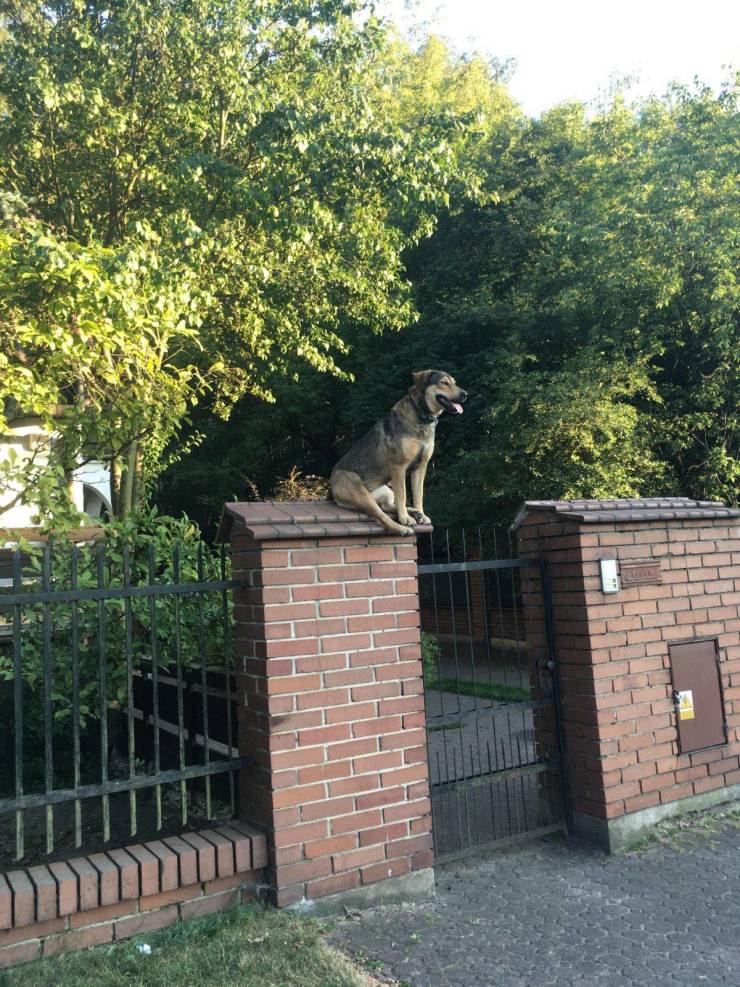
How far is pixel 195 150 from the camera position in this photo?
10086 millimetres

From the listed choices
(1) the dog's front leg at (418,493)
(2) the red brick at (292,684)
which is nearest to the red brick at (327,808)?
(2) the red brick at (292,684)

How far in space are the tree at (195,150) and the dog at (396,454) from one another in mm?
4005

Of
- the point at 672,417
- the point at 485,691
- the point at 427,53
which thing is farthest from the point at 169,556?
the point at 427,53

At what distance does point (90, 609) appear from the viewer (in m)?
5.09

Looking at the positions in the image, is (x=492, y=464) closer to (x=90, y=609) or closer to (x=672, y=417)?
(x=672, y=417)

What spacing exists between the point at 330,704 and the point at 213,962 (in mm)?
1174

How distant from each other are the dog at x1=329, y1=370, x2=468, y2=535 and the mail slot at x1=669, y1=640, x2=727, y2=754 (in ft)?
6.92

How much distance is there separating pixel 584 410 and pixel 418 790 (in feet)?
28.6

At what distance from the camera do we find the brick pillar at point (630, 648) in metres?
4.48

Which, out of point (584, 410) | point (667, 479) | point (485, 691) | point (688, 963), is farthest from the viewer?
point (667, 479)

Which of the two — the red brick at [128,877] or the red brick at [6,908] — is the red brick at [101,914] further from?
the red brick at [6,908]

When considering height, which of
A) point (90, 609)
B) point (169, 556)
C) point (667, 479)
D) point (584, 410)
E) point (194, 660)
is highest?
point (584, 410)

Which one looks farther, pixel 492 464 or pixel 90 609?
pixel 492 464

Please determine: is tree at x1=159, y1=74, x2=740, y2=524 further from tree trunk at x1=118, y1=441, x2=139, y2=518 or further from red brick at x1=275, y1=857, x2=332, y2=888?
red brick at x1=275, y1=857, x2=332, y2=888
